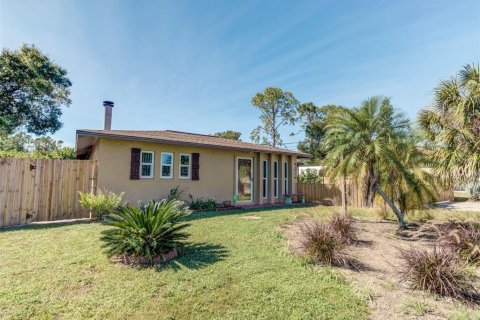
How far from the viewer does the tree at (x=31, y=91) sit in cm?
1642

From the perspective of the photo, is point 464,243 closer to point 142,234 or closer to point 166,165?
point 142,234

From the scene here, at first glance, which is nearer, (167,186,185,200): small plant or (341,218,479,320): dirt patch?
(341,218,479,320): dirt patch

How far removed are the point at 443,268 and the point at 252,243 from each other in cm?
349

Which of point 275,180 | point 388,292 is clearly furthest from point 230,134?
point 388,292

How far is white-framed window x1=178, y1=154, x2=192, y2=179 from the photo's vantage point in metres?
11.0

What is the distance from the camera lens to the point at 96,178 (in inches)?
347

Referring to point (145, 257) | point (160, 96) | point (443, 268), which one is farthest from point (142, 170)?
point (443, 268)

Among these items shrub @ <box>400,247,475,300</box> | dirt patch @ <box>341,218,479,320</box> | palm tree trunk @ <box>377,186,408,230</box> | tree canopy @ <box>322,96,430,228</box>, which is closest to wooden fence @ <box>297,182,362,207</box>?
palm tree trunk @ <box>377,186,408,230</box>

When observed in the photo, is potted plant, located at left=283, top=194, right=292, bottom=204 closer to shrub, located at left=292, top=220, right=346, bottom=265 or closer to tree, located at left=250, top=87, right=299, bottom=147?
shrub, located at left=292, top=220, right=346, bottom=265

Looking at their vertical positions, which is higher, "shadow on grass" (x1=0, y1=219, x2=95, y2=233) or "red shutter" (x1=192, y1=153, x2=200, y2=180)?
"red shutter" (x1=192, y1=153, x2=200, y2=180)

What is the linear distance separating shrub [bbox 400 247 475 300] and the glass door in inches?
371

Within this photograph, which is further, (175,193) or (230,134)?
(230,134)

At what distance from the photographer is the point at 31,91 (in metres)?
17.7

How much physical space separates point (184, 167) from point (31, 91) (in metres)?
15.3
